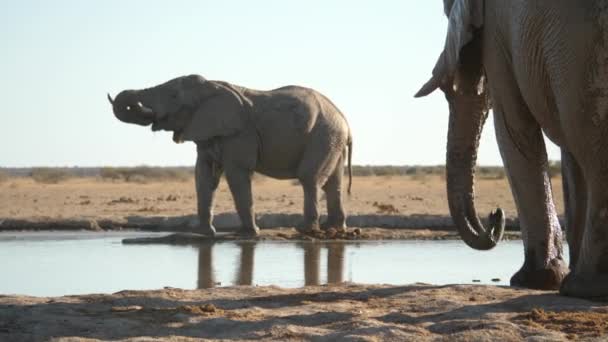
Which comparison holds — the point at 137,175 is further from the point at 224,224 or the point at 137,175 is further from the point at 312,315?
the point at 312,315

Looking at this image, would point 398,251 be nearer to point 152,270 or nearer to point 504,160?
point 152,270

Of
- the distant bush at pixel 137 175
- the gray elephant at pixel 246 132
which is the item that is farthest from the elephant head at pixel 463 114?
the distant bush at pixel 137 175

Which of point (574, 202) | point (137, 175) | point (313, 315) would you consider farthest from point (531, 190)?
point (137, 175)

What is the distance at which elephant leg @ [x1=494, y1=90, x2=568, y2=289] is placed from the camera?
7.54 meters

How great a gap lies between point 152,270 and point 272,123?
18.7 ft

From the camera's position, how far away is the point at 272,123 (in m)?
16.8

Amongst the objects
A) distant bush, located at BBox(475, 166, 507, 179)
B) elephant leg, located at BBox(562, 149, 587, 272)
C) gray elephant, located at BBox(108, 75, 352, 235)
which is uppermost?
distant bush, located at BBox(475, 166, 507, 179)

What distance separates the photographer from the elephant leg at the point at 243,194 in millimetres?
16016

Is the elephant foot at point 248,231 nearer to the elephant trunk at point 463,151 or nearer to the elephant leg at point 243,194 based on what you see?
the elephant leg at point 243,194

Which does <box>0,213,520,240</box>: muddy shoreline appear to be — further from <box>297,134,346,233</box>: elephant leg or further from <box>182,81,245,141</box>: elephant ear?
<box>182,81,245,141</box>: elephant ear

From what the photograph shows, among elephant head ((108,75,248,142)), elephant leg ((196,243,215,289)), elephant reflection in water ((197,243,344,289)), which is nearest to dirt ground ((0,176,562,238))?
elephant head ((108,75,248,142))

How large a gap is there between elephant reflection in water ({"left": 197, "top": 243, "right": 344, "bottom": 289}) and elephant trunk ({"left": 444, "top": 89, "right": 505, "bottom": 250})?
6.37ft

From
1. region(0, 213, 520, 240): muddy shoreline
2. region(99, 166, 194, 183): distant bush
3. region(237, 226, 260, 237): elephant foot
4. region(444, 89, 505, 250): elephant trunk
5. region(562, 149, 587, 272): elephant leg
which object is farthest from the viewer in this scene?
region(99, 166, 194, 183): distant bush

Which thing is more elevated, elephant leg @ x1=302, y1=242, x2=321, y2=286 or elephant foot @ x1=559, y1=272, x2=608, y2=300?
elephant foot @ x1=559, y1=272, x2=608, y2=300
